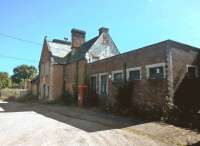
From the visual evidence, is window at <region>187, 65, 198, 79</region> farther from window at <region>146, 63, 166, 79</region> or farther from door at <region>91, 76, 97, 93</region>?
door at <region>91, 76, 97, 93</region>

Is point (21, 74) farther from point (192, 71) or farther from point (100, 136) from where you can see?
point (100, 136)

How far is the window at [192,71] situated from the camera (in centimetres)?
1403

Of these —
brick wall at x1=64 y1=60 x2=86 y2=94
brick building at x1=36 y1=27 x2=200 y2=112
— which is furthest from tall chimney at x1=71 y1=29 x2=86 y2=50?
brick wall at x1=64 y1=60 x2=86 y2=94

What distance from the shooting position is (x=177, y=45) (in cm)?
1334

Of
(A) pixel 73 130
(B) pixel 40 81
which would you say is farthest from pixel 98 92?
(B) pixel 40 81

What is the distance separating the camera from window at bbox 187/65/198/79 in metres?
14.0

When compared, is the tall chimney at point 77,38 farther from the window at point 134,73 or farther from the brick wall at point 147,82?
the window at point 134,73

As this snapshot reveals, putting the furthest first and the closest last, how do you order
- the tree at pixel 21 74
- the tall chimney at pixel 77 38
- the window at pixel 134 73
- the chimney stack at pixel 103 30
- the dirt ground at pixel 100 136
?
the tree at pixel 21 74 → the tall chimney at pixel 77 38 → the chimney stack at pixel 103 30 → the window at pixel 134 73 → the dirt ground at pixel 100 136

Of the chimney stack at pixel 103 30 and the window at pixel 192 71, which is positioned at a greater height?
the chimney stack at pixel 103 30

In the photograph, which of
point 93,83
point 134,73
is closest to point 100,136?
point 134,73

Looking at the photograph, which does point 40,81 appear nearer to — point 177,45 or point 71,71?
point 71,71

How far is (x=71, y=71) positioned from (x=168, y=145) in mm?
19167

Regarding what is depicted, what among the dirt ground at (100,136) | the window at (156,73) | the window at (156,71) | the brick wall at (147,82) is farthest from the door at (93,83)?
the dirt ground at (100,136)

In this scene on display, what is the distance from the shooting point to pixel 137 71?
590 inches
